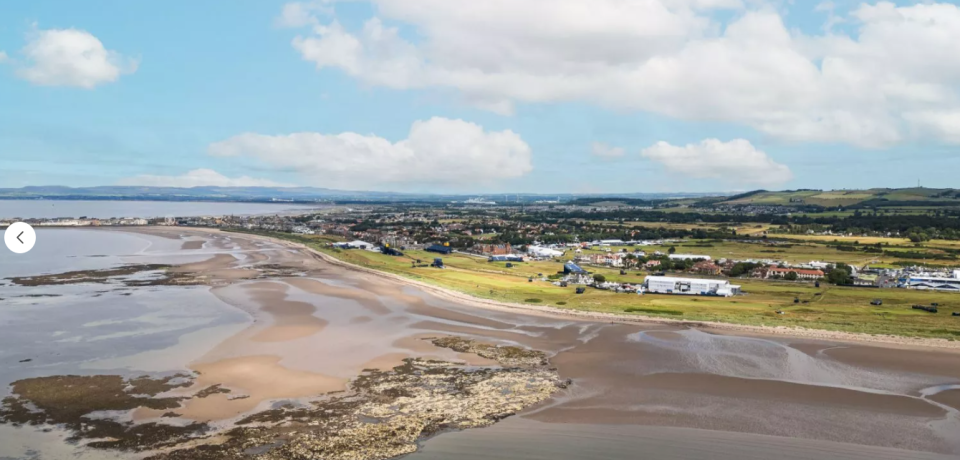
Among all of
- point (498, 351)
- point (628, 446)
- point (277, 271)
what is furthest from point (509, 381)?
point (277, 271)

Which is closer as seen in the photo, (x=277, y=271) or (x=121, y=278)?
(x=121, y=278)

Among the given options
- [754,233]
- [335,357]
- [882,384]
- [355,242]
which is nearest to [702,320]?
[882,384]

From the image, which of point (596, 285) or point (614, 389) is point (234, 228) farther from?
point (614, 389)

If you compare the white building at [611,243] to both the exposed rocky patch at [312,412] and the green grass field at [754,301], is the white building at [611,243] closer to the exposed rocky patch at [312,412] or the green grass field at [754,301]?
the green grass field at [754,301]

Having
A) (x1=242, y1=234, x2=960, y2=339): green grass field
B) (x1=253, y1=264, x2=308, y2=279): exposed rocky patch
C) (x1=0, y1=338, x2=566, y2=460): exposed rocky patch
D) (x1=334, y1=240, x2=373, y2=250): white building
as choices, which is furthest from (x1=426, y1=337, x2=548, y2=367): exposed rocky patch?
(x1=334, y1=240, x2=373, y2=250): white building

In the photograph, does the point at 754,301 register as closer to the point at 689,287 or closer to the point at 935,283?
the point at 689,287

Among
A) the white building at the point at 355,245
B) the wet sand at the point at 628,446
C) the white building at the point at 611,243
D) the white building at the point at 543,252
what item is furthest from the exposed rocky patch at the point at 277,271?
the white building at the point at 611,243
